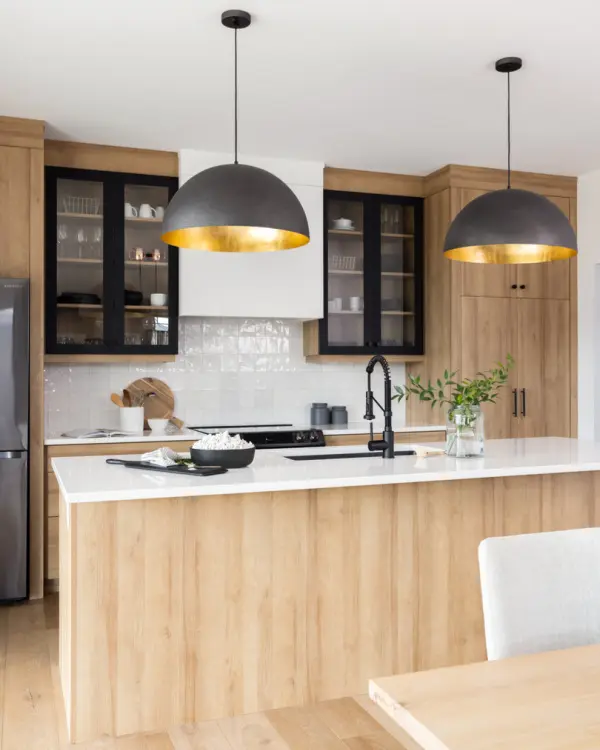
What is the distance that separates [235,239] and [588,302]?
3265mm

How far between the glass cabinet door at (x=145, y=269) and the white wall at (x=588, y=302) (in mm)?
2924

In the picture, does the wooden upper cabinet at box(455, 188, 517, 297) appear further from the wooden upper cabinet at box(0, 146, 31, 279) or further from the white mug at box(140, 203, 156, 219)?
the wooden upper cabinet at box(0, 146, 31, 279)

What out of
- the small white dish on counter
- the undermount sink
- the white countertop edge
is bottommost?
the white countertop edge

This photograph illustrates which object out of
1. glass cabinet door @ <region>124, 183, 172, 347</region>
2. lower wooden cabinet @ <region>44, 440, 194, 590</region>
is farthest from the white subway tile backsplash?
lower wooden cabinet @ <region>44, 440, 194, 590</region>

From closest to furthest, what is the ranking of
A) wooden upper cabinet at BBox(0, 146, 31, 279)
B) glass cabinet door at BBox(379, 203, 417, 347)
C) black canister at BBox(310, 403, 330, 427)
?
wooden upper cabinet at BBox(0, 146, 31, 279), black canister at BBox(310, 403, 330, 427), glass cabinet door at BBox(379, 203, 417, 347)

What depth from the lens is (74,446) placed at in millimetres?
4297

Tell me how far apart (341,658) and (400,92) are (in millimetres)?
2673

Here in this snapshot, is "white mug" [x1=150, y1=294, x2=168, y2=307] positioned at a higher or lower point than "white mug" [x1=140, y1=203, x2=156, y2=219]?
lower

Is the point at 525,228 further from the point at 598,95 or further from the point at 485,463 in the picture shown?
the point at 598,95

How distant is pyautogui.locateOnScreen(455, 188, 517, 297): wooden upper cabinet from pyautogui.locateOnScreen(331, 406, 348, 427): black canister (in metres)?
1.15

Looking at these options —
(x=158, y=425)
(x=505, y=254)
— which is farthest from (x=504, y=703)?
(x=158, y=425)

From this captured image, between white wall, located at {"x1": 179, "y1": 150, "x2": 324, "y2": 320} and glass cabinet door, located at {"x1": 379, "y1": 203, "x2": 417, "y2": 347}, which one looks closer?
white wall, located at {"x1": 179, "y1": 150, "x2": 324, "y2": 320}

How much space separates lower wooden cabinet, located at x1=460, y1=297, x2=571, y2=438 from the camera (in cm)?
518

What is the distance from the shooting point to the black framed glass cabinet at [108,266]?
15.0 feet
